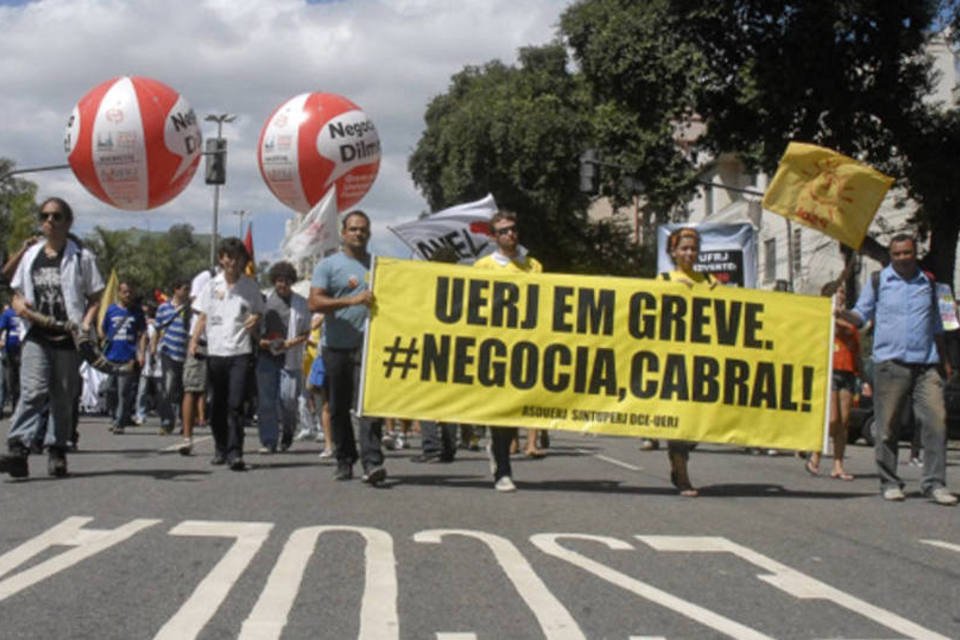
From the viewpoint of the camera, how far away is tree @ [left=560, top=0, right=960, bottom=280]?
25859 mm

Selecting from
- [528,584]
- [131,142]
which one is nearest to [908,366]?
[528,584]

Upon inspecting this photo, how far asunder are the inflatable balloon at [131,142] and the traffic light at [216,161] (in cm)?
923

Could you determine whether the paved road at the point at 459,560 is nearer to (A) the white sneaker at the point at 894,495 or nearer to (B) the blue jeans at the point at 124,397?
(A) the white sneaker at the point at 894,495

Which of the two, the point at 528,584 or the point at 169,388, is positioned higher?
the point at 169,388

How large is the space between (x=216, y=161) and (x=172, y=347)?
10158mm

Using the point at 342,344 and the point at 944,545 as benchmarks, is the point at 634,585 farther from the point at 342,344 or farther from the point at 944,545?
the point at 342,344

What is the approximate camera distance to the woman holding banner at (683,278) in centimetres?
914

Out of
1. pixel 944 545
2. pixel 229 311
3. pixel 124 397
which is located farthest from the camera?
pixel 124 397

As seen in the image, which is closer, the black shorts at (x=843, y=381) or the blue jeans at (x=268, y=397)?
the black shorts at (x=843, y=381)

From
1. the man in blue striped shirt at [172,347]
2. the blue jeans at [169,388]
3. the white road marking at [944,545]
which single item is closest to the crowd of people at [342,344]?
the white road marking at [944,545]

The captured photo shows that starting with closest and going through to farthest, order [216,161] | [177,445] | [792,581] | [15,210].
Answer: [792,581] < [177,445] < [216,161] < [15,210]

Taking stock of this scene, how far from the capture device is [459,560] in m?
5.90

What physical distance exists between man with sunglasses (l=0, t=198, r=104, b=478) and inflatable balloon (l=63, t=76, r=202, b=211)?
6110 millimetres

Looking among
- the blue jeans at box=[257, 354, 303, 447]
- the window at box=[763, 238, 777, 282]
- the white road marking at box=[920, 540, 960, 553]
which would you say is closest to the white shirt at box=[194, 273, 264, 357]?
the blue jeans at box=[257, 354, 303, 447]
